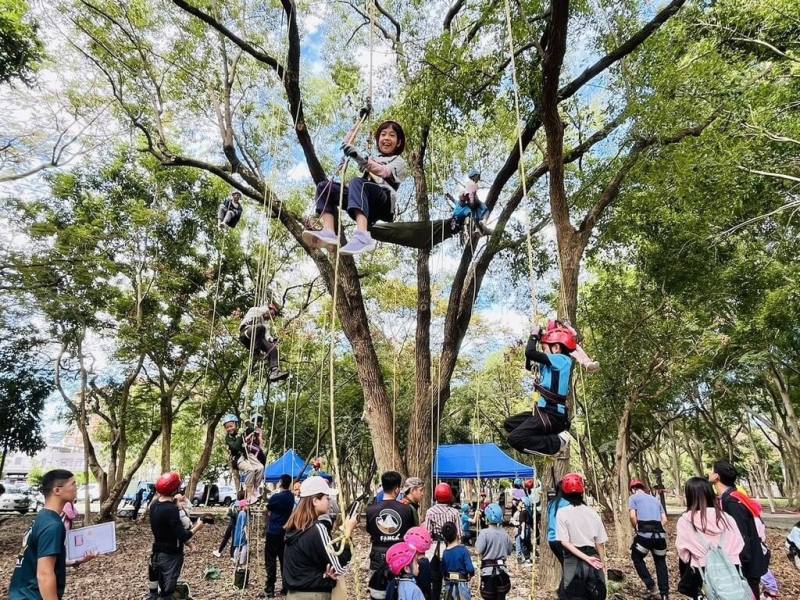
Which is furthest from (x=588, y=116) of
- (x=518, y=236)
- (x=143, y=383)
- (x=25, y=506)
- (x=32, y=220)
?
(x=25, y=506)

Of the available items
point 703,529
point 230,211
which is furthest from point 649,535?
point 230,211

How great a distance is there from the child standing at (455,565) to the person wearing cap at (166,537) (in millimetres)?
1963

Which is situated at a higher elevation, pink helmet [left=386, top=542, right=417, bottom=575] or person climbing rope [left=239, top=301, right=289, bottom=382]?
person climbing rope [left=239, top=301, right=289, bottom=382]

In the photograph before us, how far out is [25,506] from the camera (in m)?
17.7

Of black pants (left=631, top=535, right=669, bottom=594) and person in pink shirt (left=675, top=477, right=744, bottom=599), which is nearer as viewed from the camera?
person in pink shirt (left=675, top=477, right=744, bottom=599)

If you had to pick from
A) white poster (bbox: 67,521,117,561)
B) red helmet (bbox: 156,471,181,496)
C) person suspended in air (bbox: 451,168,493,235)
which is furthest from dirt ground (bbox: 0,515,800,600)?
person suspended in air (bbox: 451,168,493,235)

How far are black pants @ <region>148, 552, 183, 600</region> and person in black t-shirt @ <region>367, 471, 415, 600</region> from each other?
148 centimetres

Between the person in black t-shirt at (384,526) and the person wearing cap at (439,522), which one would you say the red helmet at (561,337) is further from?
the person wearing cap at (439,522)

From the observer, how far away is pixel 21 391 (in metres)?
12.4

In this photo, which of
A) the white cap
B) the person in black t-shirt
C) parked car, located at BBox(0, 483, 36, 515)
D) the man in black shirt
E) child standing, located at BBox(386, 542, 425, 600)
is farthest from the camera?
parked car, located at BBox(0, 483, 36, 515)

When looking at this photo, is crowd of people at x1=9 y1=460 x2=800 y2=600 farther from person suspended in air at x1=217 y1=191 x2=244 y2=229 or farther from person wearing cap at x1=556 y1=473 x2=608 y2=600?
person suspended in air at x1=217 y1=191 x2=244 y2=229

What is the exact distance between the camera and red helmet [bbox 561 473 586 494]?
3.44 m

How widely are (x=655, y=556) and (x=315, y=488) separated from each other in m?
4.58

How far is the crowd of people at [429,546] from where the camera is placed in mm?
2609
